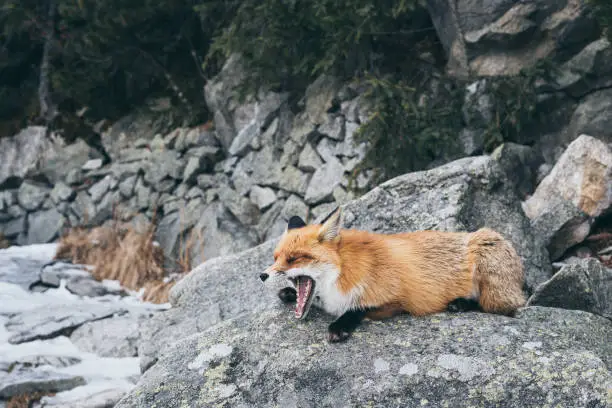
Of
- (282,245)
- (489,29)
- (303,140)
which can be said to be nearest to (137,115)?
(303,140)

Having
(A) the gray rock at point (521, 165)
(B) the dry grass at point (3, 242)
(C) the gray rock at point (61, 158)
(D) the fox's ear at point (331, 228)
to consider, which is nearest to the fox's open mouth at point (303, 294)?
(D) the fox's ear at point (331, 228)

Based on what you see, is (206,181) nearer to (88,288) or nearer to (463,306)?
(88,288)

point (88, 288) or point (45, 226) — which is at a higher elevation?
point (45, 226)

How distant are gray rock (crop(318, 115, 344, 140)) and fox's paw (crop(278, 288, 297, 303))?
659 centimetres

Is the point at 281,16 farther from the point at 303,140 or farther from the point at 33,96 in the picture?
the point at 33,96

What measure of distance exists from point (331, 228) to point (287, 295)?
0.74m

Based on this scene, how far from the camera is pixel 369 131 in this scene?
8.91 meters

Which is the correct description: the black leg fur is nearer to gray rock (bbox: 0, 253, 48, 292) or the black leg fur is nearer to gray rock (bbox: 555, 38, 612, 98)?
gray rock (bbox: 555, 38, 612, 98)

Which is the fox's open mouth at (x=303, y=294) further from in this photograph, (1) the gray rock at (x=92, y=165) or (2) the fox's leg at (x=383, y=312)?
(1) the gray rock at (x=92, y=165)

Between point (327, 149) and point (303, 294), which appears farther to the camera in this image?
point (327, 149)

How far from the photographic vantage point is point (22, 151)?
15.7 meters

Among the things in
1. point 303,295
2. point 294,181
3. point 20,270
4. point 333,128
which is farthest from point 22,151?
point 303,295

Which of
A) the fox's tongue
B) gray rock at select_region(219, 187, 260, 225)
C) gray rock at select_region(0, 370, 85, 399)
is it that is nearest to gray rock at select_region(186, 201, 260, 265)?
gray rock at select_region(219, 187, 260, 225)

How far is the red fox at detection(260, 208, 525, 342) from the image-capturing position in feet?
11.8
